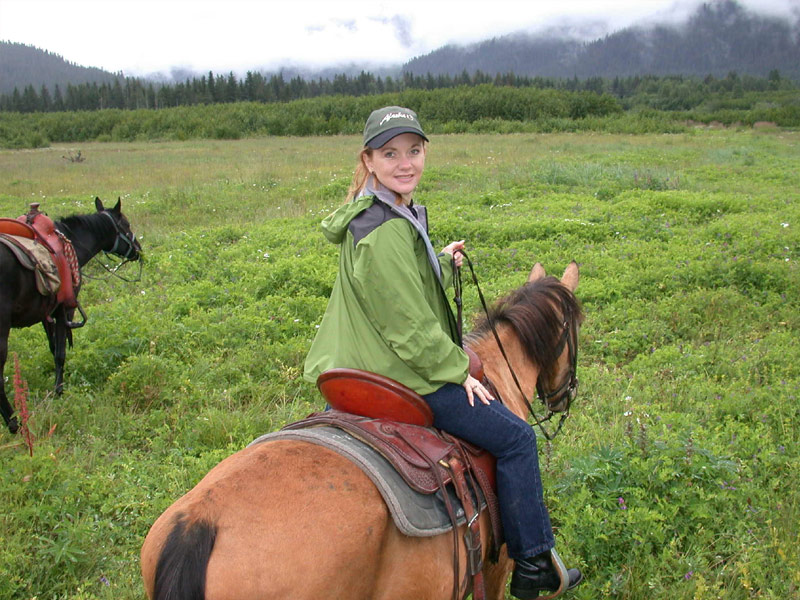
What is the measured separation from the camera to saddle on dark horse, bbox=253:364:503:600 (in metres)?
2.16

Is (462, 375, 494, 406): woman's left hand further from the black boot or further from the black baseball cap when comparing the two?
the black baseball cap

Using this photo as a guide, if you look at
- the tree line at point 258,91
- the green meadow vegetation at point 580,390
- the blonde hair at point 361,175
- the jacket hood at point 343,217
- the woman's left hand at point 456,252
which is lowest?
the green meadow vegetation at point 580,390

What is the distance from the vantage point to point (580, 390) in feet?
17.9

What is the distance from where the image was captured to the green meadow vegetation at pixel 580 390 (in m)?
3.41

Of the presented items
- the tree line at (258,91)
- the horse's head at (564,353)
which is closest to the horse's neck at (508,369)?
A: the horse's head at (564,353)

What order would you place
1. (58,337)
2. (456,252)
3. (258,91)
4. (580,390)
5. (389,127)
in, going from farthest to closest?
1. (258,91)
2. (58,337)
3. (580,390)
4. (456,252)
5. (389,127)

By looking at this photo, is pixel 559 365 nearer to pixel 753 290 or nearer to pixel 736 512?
pixel 736 512

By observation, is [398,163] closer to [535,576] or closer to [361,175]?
[361,175]

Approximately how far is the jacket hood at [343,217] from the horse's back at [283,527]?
3.02 feet

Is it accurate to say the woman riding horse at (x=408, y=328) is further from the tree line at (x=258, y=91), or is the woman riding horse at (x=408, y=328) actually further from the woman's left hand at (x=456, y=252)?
the tree line at (x=258, y=91)

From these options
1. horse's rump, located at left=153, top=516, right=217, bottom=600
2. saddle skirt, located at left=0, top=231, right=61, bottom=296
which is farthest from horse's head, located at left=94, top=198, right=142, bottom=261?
horse's rump, located at left=153, top=516, right=217, bottom=600

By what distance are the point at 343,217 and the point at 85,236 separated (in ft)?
21.3

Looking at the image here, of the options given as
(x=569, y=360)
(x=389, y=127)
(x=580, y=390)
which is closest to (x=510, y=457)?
(x=569, y=360)

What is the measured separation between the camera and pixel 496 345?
124 inches
